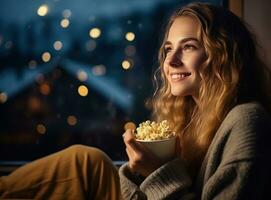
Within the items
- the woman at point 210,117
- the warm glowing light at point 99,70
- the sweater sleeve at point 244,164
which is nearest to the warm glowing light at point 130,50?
the warm glowing light at point 99,70

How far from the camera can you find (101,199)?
4.75 ft

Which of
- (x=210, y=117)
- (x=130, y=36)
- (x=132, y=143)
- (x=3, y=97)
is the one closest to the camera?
(x=132, y=143)

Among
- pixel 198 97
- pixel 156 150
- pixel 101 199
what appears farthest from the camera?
pixel 101 199

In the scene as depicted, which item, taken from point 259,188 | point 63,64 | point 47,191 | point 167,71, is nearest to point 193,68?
point 167,71

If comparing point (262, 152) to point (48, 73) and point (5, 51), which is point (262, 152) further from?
point (5, 51)

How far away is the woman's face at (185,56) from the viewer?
3.53 ft

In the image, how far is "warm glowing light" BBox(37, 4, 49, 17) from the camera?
6.35ft

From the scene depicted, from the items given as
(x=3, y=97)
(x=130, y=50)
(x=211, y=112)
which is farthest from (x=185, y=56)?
(x=3, y=97)

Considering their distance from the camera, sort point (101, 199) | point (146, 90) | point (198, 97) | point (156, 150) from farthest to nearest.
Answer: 1. point (146, 90)
2. point (101, 199)
3. point (198, 97)
4. point (156, 150)

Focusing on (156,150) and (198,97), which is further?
(198,97)

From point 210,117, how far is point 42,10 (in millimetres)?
1231

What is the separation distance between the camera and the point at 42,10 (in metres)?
1.94

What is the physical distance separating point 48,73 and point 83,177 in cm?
71

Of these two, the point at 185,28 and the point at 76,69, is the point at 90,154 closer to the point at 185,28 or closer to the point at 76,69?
the point at 76,69
